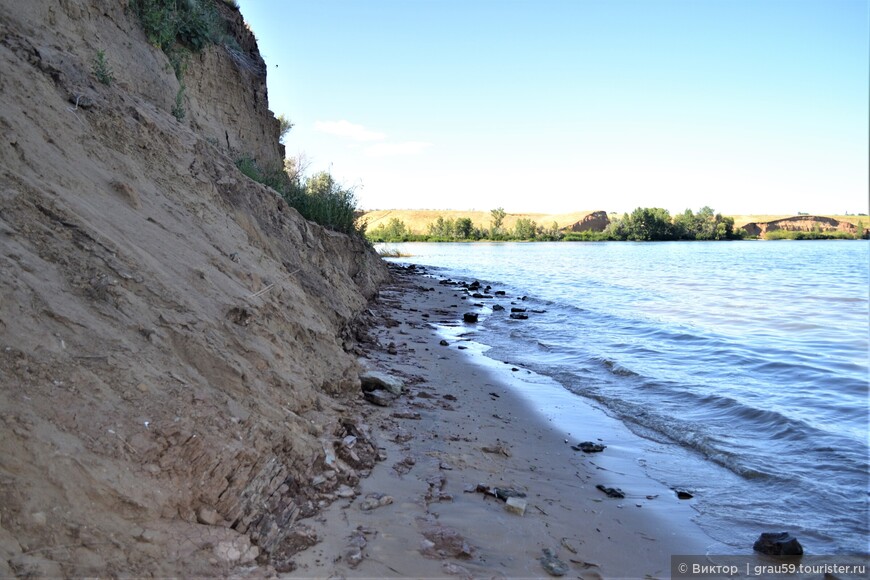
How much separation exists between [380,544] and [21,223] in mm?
2944

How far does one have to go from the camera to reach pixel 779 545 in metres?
3.89

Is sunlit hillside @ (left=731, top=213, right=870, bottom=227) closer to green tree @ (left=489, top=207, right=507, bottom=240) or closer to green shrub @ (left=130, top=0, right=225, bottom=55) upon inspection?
green tree @ (left=489, top=207, right=507, bottom=240)

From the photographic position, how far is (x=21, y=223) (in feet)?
11.4

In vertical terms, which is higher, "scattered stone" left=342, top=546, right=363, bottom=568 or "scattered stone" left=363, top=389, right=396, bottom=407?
"scattered stone" left=363, top=389, right=396, bottom=407

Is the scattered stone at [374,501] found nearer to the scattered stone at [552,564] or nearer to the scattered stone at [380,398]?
the scattered stone at [552,564]

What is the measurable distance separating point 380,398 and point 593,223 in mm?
114505

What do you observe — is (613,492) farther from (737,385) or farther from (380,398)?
(737,385)

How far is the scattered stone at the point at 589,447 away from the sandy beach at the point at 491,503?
88mm

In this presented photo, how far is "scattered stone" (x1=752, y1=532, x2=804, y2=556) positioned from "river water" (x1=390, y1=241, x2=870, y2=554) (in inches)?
6.0

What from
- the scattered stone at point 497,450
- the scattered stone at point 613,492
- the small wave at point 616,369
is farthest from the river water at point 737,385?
the scattered stone at point 497,450

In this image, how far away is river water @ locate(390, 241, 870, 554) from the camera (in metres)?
4.77

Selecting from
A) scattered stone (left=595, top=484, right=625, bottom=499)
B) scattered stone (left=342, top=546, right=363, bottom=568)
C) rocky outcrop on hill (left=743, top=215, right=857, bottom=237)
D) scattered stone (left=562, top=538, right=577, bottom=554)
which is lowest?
scattered stone (left=595, top=484, right=625, bottom=499)

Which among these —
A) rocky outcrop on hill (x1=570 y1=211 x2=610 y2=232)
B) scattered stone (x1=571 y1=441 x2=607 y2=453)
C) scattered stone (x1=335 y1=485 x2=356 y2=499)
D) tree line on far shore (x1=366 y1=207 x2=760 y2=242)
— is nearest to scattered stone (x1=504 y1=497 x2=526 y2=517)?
scattered stone (x1=335 y1=485 x2=356 y2=499)

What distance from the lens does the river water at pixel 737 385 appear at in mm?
4773
